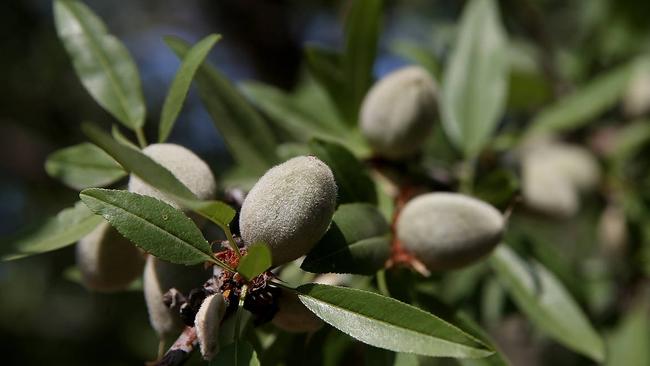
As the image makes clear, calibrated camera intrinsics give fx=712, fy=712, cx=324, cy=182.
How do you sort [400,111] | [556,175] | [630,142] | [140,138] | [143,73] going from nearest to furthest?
1. [140,138]
2. [400,111]
3. [556,175]
4. [630,142]
5. [143,73]

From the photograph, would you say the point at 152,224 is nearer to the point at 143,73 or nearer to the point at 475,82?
the point at 475,82

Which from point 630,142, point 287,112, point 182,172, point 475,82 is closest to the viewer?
point 182,172

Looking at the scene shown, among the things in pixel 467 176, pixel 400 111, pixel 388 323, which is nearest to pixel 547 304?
pixel 467 176

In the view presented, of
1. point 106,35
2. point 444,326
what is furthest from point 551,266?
point 106,35

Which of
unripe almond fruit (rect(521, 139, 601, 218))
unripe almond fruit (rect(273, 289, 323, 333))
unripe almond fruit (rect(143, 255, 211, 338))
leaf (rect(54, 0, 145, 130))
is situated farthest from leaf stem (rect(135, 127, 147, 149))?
unripe almond fruit (rect(521, 139, 601, 218))

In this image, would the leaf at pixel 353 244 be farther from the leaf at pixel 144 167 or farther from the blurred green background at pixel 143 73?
the blurred green background at pixel 143 73

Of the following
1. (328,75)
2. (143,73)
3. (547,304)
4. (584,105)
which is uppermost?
(328,75)

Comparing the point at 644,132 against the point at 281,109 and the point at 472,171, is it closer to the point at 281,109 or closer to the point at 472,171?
the point at 472,171

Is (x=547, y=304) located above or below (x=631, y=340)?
above
